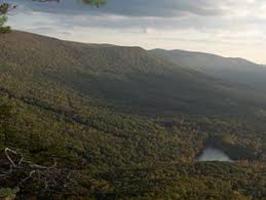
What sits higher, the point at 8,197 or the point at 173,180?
the point at 8,197

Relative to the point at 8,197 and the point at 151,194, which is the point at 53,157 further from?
the point at 151,194

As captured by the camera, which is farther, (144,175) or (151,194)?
(144,175)

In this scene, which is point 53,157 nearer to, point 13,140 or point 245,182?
point 13,140

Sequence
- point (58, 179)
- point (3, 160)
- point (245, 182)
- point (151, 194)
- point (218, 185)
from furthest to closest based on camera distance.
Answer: point (245, 182) < point (218, 185) < point (151, 194) < point (3, 160) < point (58, 179)

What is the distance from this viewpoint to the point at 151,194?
134 meters

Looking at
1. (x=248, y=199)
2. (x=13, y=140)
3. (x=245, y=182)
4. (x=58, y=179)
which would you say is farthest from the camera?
(x=245, y=182)

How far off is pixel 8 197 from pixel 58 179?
4.75 ft

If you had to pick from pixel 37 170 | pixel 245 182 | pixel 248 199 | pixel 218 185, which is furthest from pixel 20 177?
pixel 245 182

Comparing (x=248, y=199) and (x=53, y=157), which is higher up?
(x=53, y=157)

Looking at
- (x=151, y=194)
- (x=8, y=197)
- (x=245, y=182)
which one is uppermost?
(x=8, y=197)

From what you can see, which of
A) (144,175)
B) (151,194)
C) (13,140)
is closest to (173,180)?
(144,175)

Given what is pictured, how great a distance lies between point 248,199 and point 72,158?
150 meters

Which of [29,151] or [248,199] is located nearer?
[29,151]

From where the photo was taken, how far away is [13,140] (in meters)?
19.6
